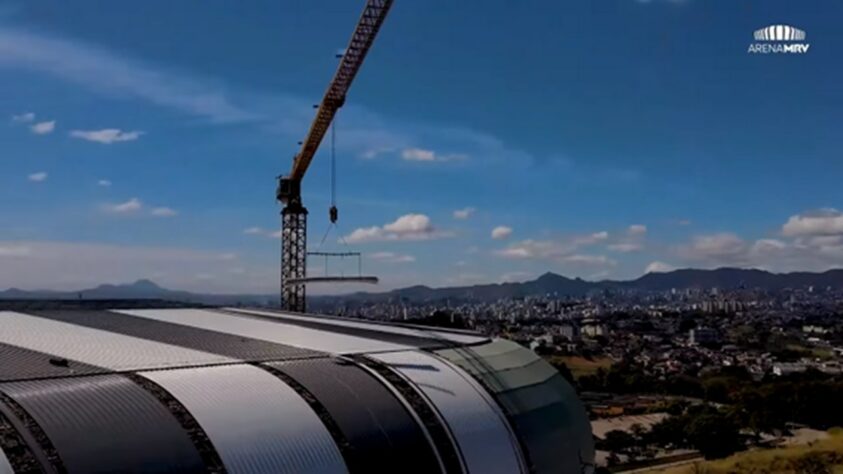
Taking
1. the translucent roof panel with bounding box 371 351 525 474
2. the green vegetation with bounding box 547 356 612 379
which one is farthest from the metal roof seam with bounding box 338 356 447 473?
the green vegetation with bounding box 547 356 612 379

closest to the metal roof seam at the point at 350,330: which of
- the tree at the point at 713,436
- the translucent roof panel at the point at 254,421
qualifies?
the translucent roof panel at the point at 254,421

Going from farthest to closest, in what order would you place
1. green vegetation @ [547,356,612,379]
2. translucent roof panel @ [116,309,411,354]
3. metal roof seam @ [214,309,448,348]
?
green vegetation @ [547,356,612,379]
metal roof seam @ [214,309,448,348]
translucent roof panel @ [116,309,411,354]

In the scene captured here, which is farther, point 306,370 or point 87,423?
point 306,370

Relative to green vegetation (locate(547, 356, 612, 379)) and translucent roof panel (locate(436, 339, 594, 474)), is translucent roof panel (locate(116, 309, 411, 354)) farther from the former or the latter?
green vegetation (locate(547, 356, 612, 379))

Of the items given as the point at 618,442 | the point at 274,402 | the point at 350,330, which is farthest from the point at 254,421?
the point at 618,442

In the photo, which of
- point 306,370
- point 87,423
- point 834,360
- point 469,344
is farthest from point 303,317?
point 834,360

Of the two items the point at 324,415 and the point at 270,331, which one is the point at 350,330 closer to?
the point at 270,331

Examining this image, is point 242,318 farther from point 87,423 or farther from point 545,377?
point 87,423
